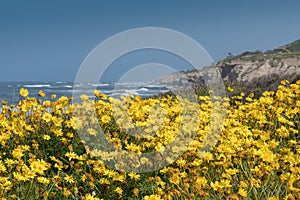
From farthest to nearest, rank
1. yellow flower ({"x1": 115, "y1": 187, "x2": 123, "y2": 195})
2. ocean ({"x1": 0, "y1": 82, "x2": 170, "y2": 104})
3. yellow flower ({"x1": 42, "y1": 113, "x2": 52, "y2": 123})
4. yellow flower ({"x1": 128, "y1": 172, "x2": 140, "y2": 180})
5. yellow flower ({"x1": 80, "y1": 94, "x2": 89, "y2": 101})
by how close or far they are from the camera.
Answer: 1. ocean ({"x1": 0, "y1": 82, "x2": 170, "y2": 104})
2. yellow flower ({"x1": 80, "y1": 94, "x2": 89, "y2": 101})
3. yellow flower ({"x1": 42, "y1": 113, "x2": 52, "y2": 123})
4. yellow flower ({"x1": 128, "y1": 172, "x2": 140, "y2": 180})
5. yellow flower ({"x1": 115, "y1": 187, "x2": 123, "y2": 195})

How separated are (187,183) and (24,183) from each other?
54.6 inches

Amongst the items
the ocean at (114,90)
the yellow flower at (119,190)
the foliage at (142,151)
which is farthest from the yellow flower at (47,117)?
the yellow flower at (119,190)

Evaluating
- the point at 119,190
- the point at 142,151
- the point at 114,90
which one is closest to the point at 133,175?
the point at 119,190

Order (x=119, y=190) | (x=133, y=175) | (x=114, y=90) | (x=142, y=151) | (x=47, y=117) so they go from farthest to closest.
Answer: (x=114, y=90), (x=47, y=117), (x=142, y=151), (x=133, y=175), (x=119, y=190)

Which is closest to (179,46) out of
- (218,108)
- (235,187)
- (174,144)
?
(218,108)

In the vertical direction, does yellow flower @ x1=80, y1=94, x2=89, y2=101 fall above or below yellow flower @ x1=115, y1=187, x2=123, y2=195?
above

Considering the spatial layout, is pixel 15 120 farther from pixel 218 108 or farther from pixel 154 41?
pixel 218 108

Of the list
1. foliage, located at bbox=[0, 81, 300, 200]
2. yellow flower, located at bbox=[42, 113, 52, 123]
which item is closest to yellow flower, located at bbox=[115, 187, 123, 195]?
foliage, located at bbox=[0, 81, 300, 200]

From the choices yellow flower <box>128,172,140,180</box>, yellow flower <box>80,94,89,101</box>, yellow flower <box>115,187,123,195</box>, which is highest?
yellow flower <box>80,94,89,101</box>

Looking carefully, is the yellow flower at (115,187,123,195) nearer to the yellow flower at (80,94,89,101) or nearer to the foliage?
the foliage

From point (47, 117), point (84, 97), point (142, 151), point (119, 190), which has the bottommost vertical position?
point (119, 190)

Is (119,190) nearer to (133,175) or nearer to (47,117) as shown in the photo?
(133,175)

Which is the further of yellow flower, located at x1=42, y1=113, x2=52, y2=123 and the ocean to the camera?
the ocean

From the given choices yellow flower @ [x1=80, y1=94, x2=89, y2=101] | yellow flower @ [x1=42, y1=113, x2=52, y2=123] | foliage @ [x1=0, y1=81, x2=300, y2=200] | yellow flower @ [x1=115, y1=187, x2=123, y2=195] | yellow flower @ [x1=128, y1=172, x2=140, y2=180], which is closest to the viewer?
foliage @ [x1=0, y1=81, x2=300, y2=200]
